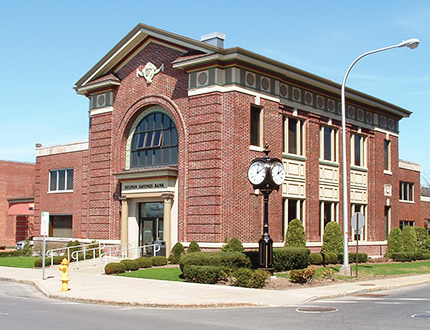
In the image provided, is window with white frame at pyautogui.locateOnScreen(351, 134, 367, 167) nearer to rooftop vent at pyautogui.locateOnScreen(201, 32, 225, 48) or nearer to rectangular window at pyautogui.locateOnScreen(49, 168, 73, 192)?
rooftop vent at pyautogui.locateOnScreen(201, 32, 225, 48)

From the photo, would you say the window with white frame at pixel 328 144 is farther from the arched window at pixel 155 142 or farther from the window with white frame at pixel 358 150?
the arched window at pixel 155 142

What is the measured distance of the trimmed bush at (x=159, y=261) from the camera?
2662 centimetres

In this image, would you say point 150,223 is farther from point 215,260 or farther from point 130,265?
point 215,260

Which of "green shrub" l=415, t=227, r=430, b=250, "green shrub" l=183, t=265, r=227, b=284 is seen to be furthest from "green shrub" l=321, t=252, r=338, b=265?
"green shrub" l=415, t=227, r=430, b=250

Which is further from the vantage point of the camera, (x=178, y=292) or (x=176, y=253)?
(x=176, y=253)

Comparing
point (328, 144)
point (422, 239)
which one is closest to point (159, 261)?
point (328, 144)

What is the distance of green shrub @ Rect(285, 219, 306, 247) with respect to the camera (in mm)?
28516

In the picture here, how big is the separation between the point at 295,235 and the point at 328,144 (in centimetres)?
840

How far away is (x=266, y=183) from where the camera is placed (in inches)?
838

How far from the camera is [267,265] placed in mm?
21156

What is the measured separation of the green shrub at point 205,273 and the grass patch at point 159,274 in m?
0.88

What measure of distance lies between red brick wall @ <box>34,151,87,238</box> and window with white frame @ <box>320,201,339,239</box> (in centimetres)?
1380

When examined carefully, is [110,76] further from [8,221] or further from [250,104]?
[8,221]

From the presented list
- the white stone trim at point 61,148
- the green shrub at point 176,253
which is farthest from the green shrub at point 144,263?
the white stone trim at point 61,148
